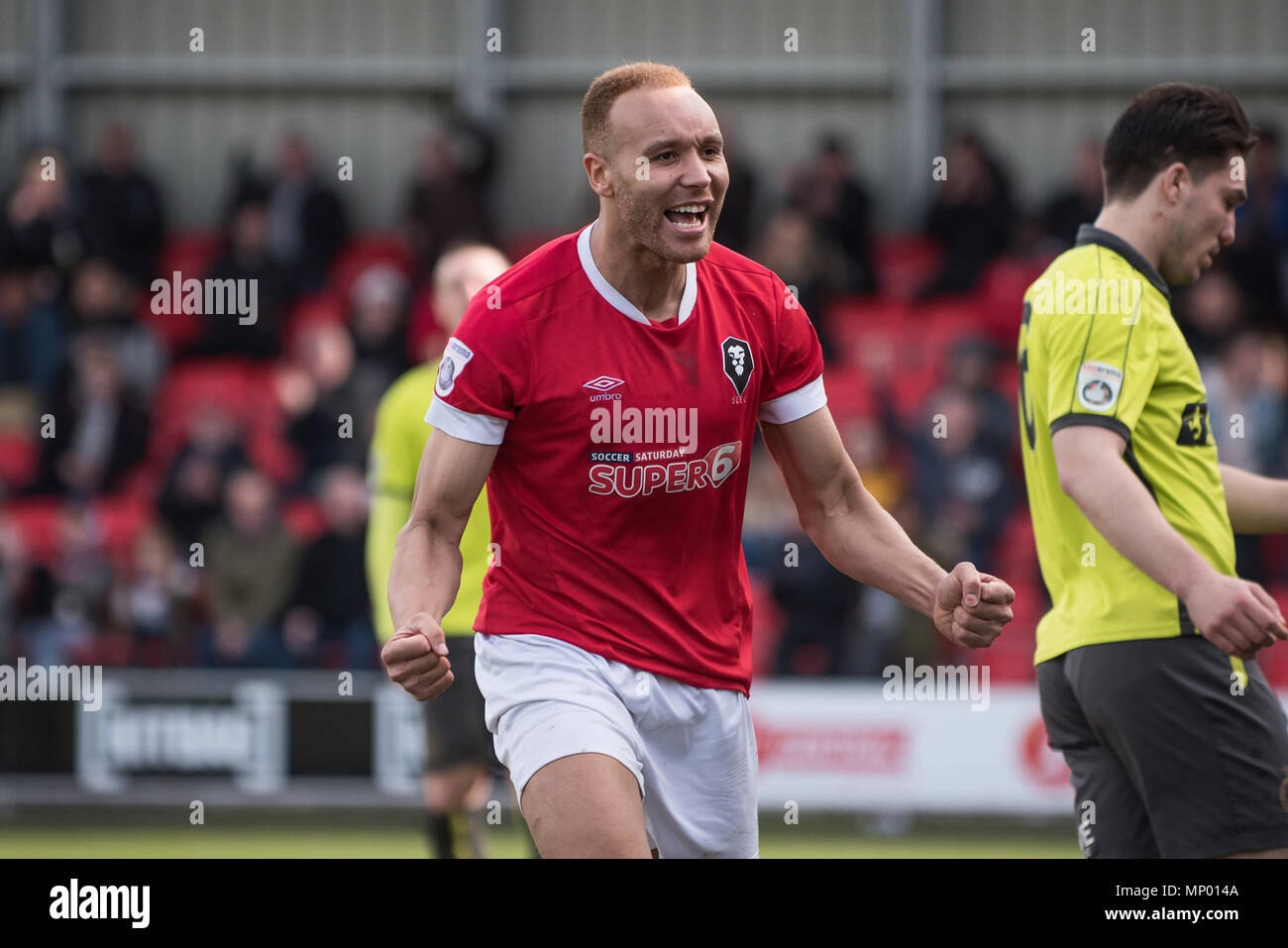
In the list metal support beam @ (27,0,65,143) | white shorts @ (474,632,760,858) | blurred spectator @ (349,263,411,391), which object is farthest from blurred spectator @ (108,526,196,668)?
white shorts @ (474,632,760,858)

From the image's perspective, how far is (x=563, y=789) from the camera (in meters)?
3.77

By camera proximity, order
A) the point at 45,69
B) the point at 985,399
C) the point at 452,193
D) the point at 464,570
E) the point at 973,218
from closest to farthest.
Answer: the point at 464,570, the point at 985,399, the point at 973,218, the point at 452,193, the point at 45,69

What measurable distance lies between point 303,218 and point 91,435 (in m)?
3.21

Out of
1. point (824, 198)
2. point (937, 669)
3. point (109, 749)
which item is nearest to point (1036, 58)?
point (824, 198)

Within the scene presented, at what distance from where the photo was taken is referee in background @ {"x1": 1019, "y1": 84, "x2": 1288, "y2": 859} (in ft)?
13.4

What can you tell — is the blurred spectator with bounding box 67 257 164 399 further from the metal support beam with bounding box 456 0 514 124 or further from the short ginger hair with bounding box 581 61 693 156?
the short ginger hair with bounding box 581 61 693 156

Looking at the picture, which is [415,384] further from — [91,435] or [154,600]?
[91,435]

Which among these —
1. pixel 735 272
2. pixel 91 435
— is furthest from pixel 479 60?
pixel 735 272

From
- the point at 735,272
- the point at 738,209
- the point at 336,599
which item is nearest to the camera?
the point at 735,272

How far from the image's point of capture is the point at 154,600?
37.5 feet

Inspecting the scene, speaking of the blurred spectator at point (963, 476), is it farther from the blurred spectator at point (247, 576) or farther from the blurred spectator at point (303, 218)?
the blurred spectator at point (303, 218)

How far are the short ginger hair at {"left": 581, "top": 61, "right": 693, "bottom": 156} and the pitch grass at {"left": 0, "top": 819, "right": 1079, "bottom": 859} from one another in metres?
5.53

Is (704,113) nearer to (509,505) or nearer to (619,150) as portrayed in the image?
(619,150)

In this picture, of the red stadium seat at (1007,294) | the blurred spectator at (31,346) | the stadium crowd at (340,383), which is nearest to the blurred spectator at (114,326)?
the stadium crowd at (340,383)
